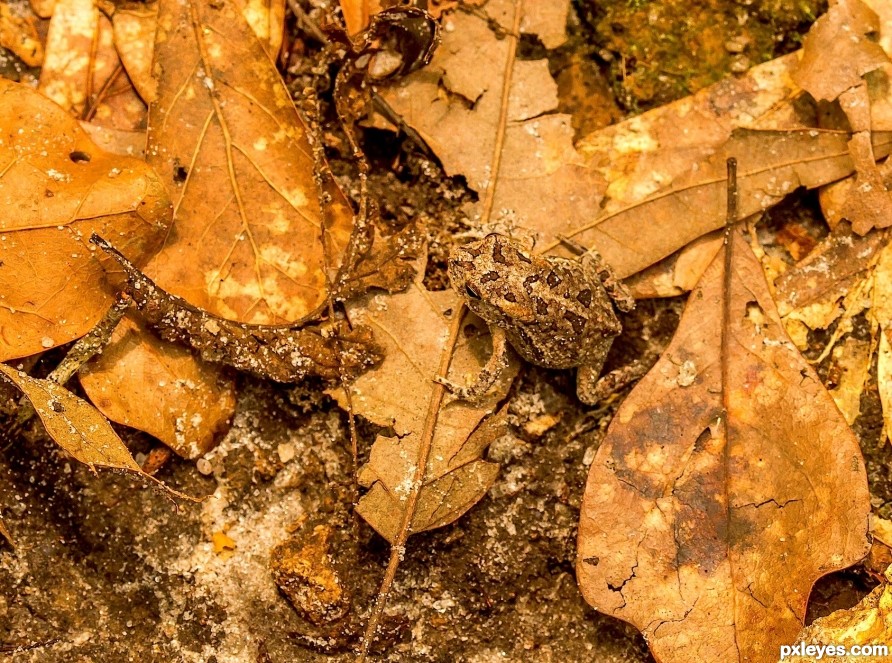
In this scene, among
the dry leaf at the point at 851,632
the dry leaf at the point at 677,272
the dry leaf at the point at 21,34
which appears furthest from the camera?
the dry leaf at the point at 21,34

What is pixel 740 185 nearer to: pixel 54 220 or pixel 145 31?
pixel 145 31

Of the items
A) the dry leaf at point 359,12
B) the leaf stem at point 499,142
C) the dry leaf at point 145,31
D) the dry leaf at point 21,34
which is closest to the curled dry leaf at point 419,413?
the leaf stem at point 499,142

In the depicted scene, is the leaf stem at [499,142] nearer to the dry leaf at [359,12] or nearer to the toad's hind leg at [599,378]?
the dry leaf at [359,12]

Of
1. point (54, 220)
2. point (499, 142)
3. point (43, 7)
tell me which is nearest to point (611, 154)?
point (499, 142)

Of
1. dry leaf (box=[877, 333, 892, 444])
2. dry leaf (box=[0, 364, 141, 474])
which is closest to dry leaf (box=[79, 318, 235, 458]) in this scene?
dry leaf (box=[0, 364, 141, 474])

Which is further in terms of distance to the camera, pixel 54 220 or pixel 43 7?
pixel 43 7

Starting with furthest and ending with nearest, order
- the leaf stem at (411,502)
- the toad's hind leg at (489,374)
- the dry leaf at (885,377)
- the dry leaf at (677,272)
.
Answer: the dry leaf at (677,272)
the dry leaf at (885,377)
the toad's hind leg at (489,374)
the leaf stem at (411,502)

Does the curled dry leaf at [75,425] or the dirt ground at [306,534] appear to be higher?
the curled dry leaf at [75,425]
